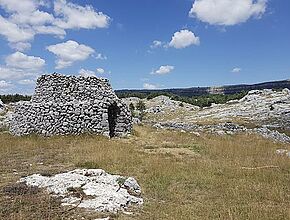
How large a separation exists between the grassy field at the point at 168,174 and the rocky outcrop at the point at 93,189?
409mm

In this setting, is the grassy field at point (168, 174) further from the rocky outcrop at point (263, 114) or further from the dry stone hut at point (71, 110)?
the rocky outcrop at point (263, 114)

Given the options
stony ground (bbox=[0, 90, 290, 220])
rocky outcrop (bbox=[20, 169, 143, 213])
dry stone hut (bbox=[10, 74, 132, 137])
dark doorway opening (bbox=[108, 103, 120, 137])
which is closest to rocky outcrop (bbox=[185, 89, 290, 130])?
dark doorway opening (bbox=[108, 103, 120, 137])

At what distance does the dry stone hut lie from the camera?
26484 millimetres

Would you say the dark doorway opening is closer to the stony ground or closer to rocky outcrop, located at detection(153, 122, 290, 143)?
the stony ground

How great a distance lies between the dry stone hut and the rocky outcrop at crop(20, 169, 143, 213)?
1377 centimetres

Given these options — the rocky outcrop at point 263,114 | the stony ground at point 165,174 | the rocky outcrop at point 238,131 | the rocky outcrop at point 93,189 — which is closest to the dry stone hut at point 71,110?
the stony ground at point 165,174

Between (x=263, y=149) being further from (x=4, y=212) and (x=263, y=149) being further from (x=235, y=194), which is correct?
(x=4, y=212)

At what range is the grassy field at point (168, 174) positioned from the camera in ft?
30.7

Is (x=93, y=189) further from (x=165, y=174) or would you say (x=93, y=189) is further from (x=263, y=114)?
(x=263, y=114)

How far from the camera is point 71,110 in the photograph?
26672 mm

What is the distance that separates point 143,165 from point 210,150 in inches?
251

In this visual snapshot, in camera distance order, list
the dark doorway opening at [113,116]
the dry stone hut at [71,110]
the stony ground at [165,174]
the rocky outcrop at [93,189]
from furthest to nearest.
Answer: the dark doorway opening at [113,116] < the dry stone hut at [71,110] < the rocky outcrop at [93,189] < the stony ground at [165,174]

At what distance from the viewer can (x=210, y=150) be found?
21.0 meters

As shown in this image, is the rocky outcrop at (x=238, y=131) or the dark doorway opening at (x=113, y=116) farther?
the rocky outcrop at (x=238, y=131)
